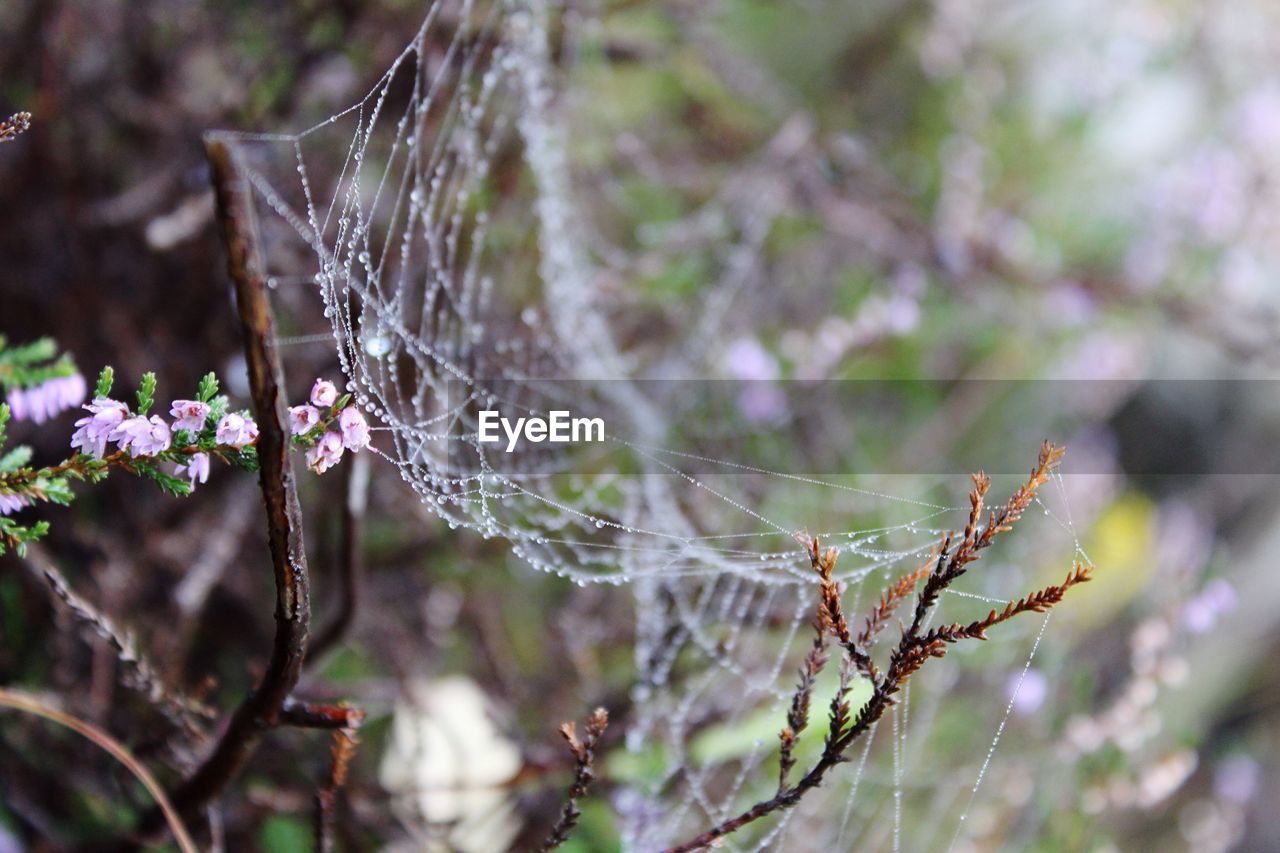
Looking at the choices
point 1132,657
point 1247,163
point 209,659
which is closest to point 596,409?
point 209,659

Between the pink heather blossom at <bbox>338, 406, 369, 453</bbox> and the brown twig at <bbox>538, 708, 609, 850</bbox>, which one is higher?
the pink heather blossom at <bbox>338, 406, 369, 453</bbox>

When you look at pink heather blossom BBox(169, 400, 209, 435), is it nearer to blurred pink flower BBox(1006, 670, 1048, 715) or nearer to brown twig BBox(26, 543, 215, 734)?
brown twig BBox(26, 543, 215, 734)

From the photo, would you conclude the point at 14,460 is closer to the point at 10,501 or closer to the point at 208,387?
the point at 10,501

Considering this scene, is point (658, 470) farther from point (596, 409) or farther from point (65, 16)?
point (65, 16)

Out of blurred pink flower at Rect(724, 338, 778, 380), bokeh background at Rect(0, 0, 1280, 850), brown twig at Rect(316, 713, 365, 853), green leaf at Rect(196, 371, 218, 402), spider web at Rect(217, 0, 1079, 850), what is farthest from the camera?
blurred pink flower at Rect(724, 338, 778, 380)

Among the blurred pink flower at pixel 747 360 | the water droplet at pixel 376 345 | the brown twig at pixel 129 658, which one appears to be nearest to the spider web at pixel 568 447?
the water droplet at pixel 376 345

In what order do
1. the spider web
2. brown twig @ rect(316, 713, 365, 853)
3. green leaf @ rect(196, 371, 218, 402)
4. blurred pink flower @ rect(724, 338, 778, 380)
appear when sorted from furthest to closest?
blurred pink flower @ rect(724, 338, 778, 380), the spider web, brown twig @ rect(316, 713, 365, 853), green leaf @ rect(196, 371, 218, 402)

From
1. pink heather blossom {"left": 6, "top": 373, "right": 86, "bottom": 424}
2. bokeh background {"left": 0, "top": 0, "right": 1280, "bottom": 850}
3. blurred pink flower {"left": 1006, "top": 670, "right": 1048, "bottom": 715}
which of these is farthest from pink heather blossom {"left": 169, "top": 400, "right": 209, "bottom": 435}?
blurred pink flower {"left": 1006, "top": 670, "right": 1048, "bottom": 715}
